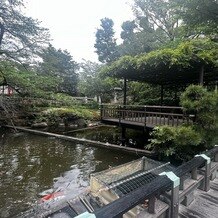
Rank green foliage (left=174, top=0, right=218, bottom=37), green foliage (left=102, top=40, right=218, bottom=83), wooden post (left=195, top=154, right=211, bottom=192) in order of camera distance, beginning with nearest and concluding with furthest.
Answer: wooden post (left=195, top=154, right=211, bottom=192), green foliage (left=174, top=0, right=218, bottom=37), green foliage (left=102, top=40, right=218, bottom=83)

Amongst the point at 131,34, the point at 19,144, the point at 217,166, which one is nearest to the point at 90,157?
the point at 19,144

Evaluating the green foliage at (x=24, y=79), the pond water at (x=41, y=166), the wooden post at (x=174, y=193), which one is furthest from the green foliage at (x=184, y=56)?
the green foliage at (x=24, y=79)

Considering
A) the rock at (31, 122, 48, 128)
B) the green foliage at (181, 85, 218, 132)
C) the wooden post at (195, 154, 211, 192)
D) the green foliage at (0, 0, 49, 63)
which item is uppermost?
the green foliage at (0, 0, 49, 63)

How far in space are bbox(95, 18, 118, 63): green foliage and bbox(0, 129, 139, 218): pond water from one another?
21.4 meters

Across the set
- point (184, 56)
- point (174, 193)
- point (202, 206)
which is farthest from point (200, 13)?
point (174, 193)

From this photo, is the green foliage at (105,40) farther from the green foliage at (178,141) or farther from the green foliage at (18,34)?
the green foliage at (178,141)

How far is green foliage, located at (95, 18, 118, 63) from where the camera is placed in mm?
31359

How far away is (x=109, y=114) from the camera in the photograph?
1190 cm

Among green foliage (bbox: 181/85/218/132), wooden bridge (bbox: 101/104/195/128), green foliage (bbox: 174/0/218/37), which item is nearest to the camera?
green foliage (bbox: 174/0/218/37)

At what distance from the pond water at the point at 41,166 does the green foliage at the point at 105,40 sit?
21.4 metres

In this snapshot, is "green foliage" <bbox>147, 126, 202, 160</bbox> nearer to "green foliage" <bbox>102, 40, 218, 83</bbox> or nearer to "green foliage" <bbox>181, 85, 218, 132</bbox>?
"green foliage" <bbox>181, 85, 218, 132</bbox>

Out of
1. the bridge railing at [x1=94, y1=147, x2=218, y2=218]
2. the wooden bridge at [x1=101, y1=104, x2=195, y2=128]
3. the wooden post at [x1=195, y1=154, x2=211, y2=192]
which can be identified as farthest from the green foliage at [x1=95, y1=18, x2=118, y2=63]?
the bridge railing at [x1=94, y1=147, x2=218, y2=218]

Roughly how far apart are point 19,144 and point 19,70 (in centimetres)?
448

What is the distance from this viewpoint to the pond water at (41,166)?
18.5 feet
